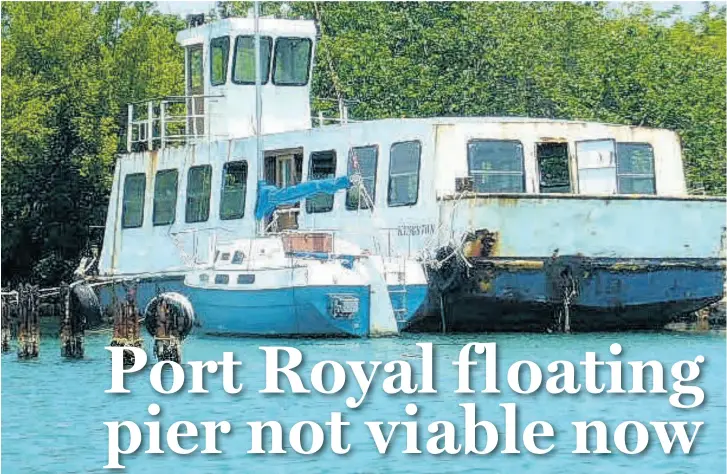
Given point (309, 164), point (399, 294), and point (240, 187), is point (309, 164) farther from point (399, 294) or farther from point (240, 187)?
point (399, 294)

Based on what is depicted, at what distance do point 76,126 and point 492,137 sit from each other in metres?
19.2

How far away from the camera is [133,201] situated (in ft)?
128

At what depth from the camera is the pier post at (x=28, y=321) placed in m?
29.9

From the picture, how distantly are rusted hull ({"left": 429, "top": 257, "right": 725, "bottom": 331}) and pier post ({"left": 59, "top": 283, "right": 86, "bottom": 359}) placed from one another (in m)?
5.96

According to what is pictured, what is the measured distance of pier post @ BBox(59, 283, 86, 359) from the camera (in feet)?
98.9

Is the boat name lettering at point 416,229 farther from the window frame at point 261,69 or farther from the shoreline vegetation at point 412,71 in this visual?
the shoreline vegetation at point 412,71

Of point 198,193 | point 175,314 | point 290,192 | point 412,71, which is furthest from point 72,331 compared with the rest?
point 412,71

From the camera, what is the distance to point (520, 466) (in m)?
19.3

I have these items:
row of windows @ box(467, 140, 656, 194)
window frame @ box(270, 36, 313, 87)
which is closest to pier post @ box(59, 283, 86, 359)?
row of windows @ box(467, 140, 656, 194)

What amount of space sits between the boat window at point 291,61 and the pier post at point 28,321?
8866 millimetres

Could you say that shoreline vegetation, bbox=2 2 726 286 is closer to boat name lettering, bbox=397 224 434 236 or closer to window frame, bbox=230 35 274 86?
window frame, bbox=230 35 274 86

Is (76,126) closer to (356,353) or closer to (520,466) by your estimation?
(356,353)

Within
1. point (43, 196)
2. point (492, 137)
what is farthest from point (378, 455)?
point (43, 196)

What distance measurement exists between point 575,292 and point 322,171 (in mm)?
5613
